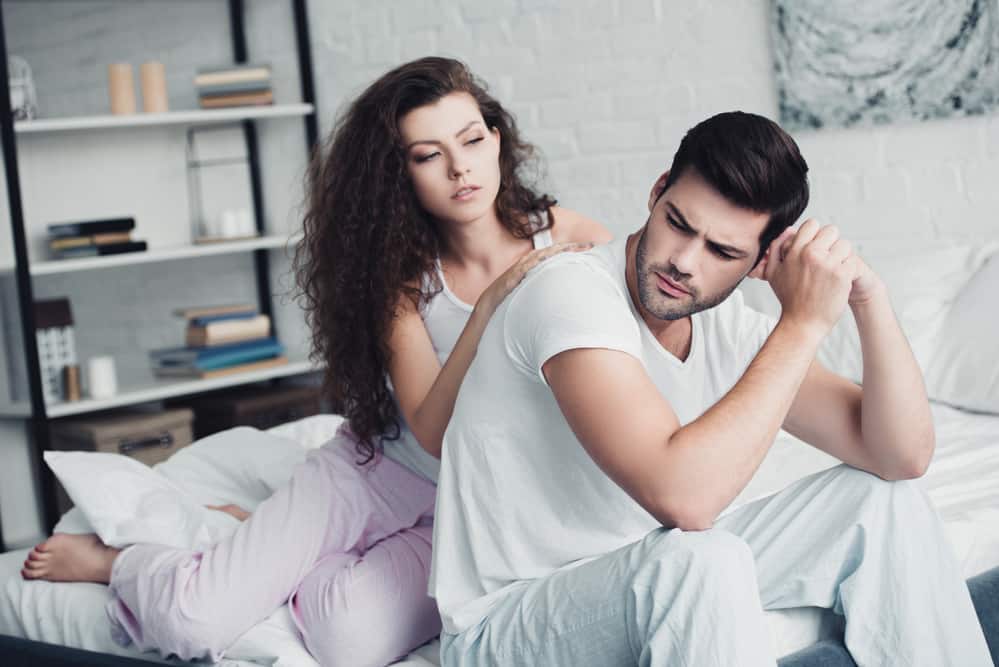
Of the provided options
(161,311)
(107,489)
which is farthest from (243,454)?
(161,311)

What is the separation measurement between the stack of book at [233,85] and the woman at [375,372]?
2009 millimetres

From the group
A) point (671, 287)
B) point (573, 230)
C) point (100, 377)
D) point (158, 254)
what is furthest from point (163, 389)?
point (671, 287)

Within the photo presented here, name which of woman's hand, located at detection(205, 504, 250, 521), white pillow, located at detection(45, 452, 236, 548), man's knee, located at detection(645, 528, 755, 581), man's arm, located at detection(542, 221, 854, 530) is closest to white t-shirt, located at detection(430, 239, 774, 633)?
man's arm, located at detection(542, 221, 854, 530)

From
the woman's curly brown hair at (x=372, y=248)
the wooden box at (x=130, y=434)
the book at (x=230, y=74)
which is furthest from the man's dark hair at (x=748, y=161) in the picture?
the book at (x=230, y=74)

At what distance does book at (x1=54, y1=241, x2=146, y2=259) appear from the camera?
3.87 metres

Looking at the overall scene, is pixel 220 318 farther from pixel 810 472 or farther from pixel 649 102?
pixel 810 472

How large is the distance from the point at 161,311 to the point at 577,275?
328cm

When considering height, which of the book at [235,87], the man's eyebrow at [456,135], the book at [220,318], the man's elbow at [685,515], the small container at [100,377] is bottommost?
the small container at [100,377]

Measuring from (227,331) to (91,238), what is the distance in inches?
20.4

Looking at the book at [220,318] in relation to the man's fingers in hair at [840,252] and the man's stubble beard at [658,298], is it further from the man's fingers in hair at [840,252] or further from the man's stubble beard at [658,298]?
the man's fingers in hair at [840,252]

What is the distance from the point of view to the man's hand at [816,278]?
5.16ft

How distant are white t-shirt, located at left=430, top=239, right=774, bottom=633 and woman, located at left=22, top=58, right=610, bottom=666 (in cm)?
24

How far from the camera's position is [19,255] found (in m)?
3.58

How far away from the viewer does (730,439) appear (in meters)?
1.46
